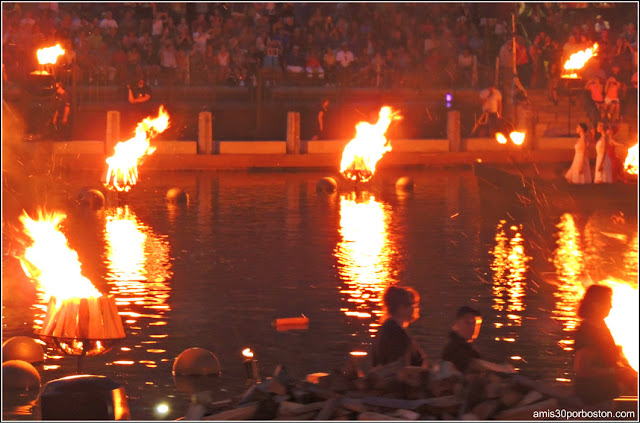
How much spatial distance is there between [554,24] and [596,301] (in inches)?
1176

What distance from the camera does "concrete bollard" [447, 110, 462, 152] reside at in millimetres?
36047

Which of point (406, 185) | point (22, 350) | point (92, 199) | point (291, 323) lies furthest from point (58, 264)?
point (406, 185)

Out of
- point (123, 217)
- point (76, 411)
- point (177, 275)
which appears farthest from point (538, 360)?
point (123, 217)

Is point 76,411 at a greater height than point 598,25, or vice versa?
point 598,25

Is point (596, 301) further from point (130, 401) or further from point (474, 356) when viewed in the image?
A: point (130, 401)

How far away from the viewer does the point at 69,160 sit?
32938 mm

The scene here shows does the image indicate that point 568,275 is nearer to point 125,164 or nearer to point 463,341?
point 463,341

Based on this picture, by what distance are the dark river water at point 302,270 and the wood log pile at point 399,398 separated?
1.60 meters

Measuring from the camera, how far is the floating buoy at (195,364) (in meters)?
13.0

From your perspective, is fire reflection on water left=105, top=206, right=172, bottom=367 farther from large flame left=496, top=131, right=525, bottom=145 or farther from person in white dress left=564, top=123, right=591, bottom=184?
large flame left=496, top=131, right=525, bottom=145

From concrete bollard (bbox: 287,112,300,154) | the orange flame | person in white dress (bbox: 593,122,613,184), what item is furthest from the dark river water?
the orange flame

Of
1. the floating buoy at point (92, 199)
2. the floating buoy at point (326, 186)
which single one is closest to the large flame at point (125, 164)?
the floating buoy at point (92, 199)

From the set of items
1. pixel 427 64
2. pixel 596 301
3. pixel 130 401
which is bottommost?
pixel 130 401

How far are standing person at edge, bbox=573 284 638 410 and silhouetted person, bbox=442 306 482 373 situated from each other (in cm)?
104
